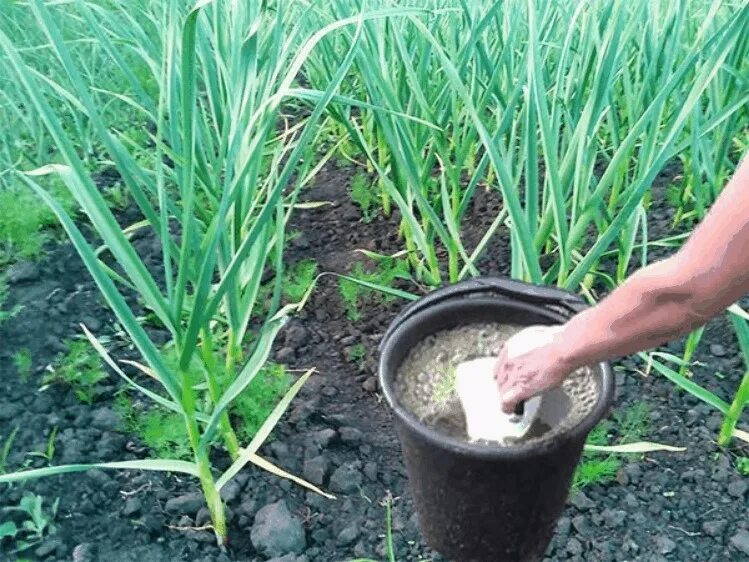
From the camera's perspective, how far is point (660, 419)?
1.35 metres

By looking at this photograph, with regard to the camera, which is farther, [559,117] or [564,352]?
[559,117]

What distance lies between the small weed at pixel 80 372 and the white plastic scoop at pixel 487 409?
0.74 meters

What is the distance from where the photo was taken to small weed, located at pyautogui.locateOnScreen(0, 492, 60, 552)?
1104mm

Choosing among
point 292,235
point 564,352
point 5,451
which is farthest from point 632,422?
point 5,451

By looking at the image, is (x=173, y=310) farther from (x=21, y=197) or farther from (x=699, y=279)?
(x=21, y=197)

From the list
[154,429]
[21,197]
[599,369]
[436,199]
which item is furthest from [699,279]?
[21,197]

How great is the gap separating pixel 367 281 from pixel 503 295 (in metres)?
0.60

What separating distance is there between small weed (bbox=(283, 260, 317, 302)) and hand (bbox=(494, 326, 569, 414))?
2.72 ft

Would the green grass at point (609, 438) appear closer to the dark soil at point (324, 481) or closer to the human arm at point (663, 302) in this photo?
the dark soil at point (324, 481)

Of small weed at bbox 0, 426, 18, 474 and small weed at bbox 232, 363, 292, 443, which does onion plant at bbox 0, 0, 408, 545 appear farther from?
small weed at bbox 0, 426, 18, 474

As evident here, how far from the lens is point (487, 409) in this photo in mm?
975

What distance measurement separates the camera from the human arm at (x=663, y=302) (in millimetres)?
562

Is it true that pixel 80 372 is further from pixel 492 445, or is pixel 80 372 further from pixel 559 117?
pixel 559 117

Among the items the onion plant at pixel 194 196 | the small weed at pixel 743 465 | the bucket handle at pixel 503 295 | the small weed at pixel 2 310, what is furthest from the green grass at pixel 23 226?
the small weed at pixel 743 465
